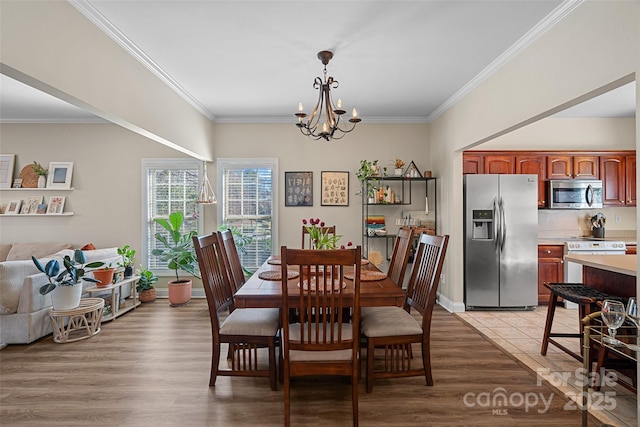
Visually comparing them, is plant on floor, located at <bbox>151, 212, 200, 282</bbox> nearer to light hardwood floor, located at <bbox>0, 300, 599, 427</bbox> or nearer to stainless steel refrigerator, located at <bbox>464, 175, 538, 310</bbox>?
light hardwood floor, located at <bbox>0, 300, 599, 427</bbox>

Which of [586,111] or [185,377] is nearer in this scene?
[185,377]

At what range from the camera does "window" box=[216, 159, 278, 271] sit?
520 cm

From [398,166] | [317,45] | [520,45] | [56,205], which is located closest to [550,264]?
[398,166]

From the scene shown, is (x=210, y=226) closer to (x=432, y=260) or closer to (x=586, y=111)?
(x=432, y=260)

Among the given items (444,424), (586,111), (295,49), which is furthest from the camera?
(586,111)

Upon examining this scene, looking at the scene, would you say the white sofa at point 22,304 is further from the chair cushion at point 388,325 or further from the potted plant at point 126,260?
the chair cushion at point 388,325

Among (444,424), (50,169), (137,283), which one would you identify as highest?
(50,169)

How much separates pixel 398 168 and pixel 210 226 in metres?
3.06

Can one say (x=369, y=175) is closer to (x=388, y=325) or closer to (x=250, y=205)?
(x=250, y=205)

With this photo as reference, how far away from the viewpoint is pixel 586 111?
4.70 metres

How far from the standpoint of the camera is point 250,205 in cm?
521

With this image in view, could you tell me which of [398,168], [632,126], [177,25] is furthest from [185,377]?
[632,126]

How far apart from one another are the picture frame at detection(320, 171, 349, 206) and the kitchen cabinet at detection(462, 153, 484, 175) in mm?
1719

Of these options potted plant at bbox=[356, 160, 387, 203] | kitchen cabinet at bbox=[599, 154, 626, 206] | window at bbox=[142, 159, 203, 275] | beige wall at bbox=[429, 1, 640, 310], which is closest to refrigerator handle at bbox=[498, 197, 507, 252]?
beige wall at bbox=[429, 1, 640, 310]
